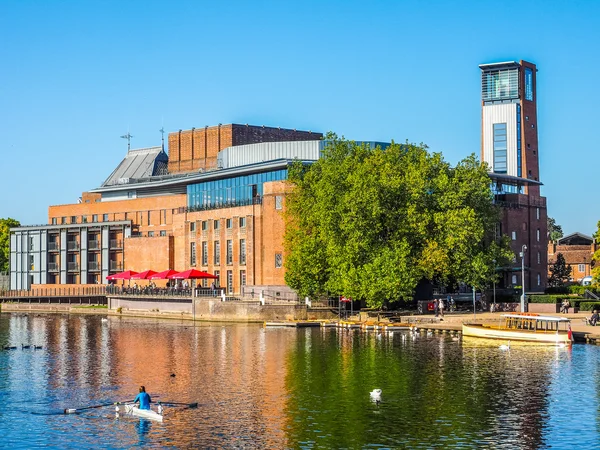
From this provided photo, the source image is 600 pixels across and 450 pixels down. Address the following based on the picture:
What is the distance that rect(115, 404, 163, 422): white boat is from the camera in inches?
1722

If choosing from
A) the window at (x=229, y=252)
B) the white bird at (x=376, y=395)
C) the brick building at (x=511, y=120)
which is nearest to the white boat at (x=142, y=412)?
the white bird at (x=376, y=395)

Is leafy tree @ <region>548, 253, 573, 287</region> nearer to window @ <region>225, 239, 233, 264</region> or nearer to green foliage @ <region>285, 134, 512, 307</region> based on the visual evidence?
green foliage @ <region>285, 134, 512, 307</region>

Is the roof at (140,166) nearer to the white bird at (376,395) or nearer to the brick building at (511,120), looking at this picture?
the brick building at (511,120)

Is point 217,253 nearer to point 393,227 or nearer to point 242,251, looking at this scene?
point 242,251

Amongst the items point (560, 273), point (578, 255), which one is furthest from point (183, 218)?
point (578, 255)

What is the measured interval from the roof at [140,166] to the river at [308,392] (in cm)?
7303

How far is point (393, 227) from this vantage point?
307 feet

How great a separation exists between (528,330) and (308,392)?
96.8 ft

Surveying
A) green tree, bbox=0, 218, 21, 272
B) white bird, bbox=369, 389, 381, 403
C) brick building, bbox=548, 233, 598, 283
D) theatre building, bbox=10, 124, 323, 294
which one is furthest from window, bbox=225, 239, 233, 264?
brick building, bbox=548, 233, 598, 283

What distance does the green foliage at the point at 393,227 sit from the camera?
90250 millimetres

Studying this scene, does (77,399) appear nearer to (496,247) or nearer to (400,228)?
(400,228)

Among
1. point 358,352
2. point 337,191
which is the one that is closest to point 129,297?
point 337,191

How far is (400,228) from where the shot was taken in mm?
92438

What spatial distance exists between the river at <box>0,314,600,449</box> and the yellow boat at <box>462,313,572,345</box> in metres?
2.63
